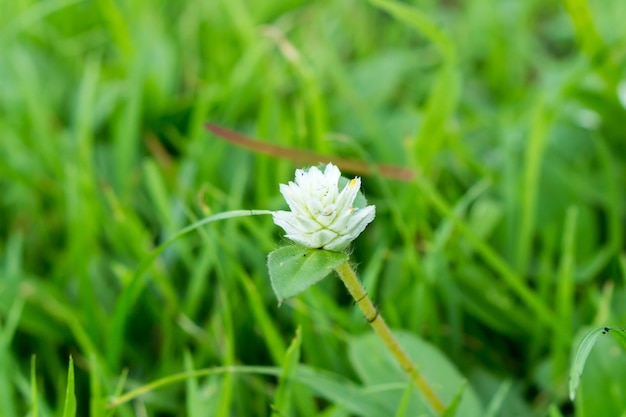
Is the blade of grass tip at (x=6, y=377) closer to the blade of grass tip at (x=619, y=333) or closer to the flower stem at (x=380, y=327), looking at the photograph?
the flower stem at (x=380, y=327)

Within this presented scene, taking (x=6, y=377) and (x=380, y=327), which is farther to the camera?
(x=6, y=377)

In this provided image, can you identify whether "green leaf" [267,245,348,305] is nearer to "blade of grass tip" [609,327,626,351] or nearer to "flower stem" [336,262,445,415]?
"flower stem" [336,262,445,415]

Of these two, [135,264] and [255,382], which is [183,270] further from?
[255,382]

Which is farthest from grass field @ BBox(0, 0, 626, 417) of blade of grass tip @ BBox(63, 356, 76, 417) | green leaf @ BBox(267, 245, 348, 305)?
green leaf @ BBox(267, 245, 348, 305)

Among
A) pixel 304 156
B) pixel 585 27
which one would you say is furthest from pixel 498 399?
pixel 585 27

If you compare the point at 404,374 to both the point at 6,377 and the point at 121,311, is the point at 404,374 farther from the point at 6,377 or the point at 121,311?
the point at 6,377

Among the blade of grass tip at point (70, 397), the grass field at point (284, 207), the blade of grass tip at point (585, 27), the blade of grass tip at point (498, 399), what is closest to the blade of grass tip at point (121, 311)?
the grass field at point (284, 207)
